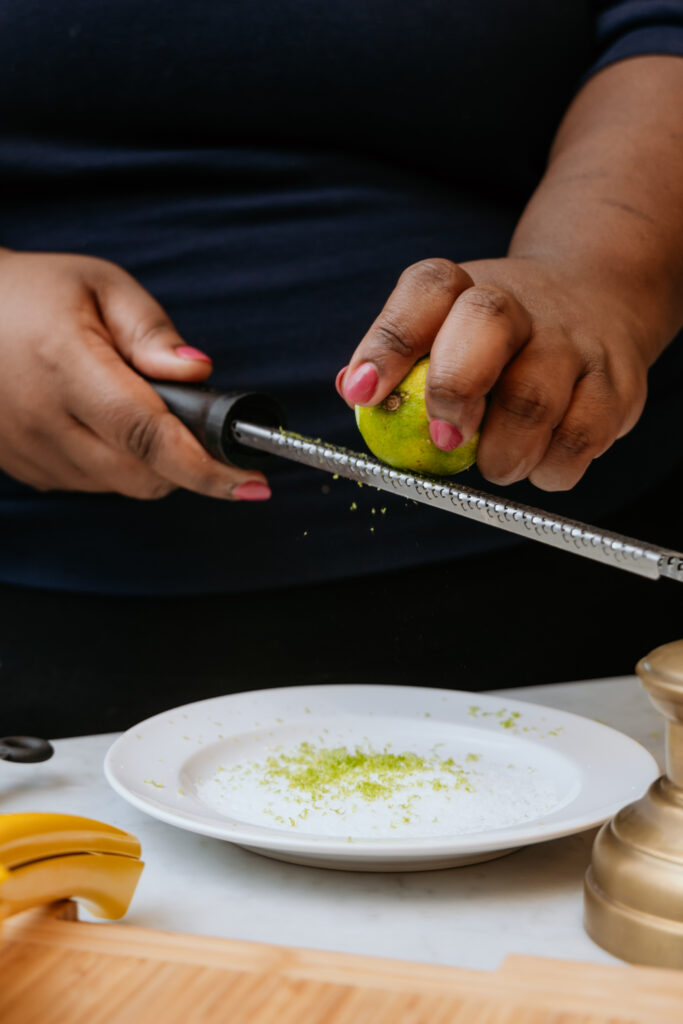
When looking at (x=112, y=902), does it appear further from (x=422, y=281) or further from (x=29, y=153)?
(x=29, y=153)

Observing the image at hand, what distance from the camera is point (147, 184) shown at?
3.51ft

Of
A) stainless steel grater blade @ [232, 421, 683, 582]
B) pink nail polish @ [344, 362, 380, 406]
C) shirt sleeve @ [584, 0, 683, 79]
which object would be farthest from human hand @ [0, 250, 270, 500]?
shirt sleeve @ [584, 0, 683, 79]

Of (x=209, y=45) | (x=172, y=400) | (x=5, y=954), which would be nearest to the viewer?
(x=5, y=954)

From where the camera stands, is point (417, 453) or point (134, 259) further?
point (134, 259)

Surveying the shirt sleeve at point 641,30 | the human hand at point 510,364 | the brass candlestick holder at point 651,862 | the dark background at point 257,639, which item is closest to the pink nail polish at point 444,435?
the human hand at point 510,364

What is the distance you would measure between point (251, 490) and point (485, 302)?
36 cm

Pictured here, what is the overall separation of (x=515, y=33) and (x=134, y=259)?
445mm

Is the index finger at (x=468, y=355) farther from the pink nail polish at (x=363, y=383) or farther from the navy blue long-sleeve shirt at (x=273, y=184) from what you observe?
the navy blue long-sleeve shirt at (x=273, y=184)

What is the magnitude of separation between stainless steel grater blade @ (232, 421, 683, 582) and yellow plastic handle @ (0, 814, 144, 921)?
0.91ft

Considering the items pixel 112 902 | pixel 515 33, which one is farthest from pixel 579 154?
pixel 112 902

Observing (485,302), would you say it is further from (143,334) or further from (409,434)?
(143,334)

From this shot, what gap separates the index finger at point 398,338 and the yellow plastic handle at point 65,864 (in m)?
0.31

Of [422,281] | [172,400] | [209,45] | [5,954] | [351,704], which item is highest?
[209,45]

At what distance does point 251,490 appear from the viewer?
0.95m
